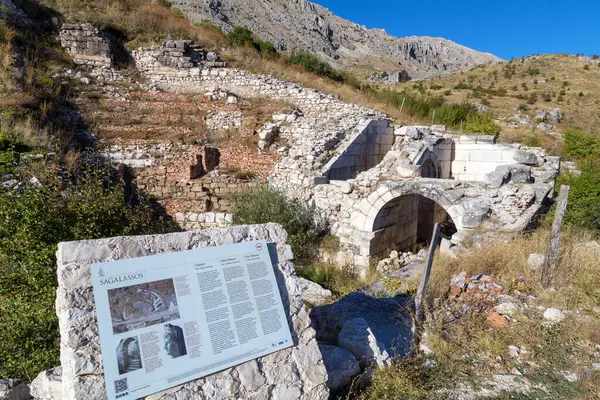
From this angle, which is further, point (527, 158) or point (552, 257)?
point (527, 158)

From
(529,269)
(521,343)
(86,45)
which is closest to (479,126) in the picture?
(529,269)

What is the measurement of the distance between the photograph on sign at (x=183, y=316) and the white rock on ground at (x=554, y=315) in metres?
3.42

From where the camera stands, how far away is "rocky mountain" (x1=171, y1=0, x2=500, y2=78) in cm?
4481

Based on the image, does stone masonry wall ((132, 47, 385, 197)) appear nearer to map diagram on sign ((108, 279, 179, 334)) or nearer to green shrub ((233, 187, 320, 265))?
green shrub ((233, 187, 320, 265))

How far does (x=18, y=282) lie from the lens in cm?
484

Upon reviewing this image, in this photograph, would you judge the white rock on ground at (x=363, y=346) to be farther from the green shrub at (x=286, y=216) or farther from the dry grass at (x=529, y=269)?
the green shrub at (x=286, y=216)

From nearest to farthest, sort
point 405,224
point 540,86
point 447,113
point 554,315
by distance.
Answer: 1. point 554,315
2. point 405,224
3. point 447,113
4. point 540,86

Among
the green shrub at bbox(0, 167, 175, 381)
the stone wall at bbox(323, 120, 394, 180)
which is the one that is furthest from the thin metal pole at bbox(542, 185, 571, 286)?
the stone wall at bbox(323, 120, 394, 180)

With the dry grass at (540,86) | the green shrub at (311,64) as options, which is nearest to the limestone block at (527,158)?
the dry grass at (540,86)

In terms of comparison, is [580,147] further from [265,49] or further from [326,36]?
[326,36]

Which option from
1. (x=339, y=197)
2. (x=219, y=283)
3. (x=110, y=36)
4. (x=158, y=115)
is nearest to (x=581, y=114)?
(x=339, y=197)

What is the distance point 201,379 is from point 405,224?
366 inches

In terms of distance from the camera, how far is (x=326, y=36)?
58.0 meters

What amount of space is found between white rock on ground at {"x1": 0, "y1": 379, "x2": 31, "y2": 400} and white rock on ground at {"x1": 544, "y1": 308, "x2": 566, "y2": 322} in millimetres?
5257
